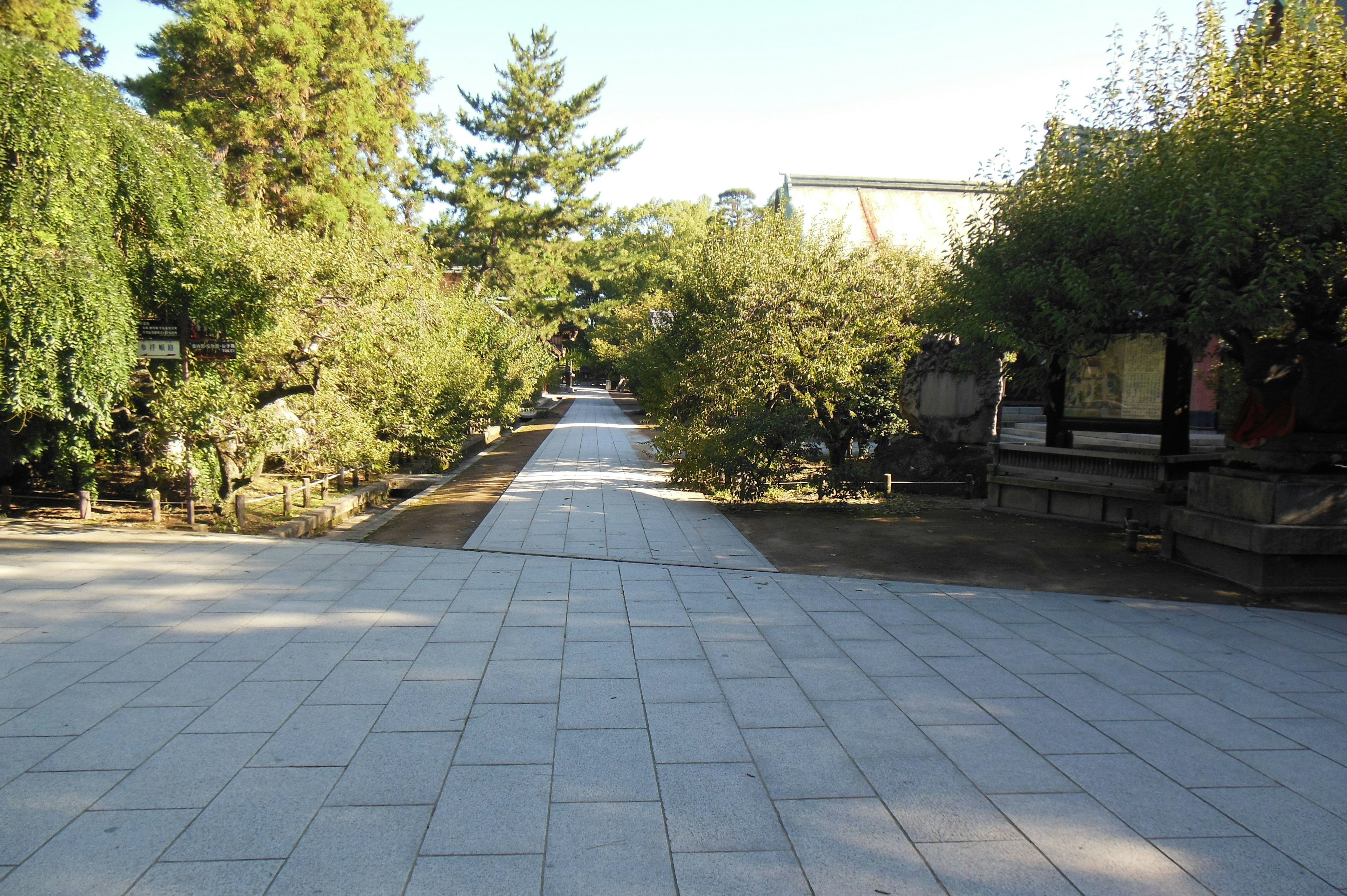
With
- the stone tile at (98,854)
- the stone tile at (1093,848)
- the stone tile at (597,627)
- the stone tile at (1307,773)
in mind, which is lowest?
the stone tile at (1093,848)

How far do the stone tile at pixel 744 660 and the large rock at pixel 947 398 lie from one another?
914 centimetres

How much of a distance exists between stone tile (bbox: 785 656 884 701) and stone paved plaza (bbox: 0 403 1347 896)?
0.03 meters

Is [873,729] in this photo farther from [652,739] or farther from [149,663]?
[149,663]

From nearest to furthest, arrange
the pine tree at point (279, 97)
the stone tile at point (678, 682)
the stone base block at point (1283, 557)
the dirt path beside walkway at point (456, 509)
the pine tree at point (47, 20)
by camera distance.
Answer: the stone tile at point (678, 682)
the stone base block at point (1283, 557)
the dirt path beside walkway at point (456, 509)
the pine tree at point (47, 20)
the pine tree at point (279, 97)

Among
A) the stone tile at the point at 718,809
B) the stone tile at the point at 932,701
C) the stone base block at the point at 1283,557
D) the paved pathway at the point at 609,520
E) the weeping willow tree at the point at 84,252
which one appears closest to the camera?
the stone tile at the point at 718,809

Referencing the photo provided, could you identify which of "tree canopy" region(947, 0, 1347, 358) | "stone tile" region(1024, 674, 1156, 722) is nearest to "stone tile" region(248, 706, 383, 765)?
"stone tile" region(1024, 674, 1156, 722)

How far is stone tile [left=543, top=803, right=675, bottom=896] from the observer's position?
2.80 m

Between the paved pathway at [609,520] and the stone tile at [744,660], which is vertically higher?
the paved pathway at [609,520]

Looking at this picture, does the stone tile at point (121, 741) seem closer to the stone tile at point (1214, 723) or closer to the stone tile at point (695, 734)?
the stone tile at point (695, 734)

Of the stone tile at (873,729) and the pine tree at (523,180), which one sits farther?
the pine tree at (523,180)

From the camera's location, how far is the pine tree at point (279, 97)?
16641mm

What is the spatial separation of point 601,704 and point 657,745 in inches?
23.1

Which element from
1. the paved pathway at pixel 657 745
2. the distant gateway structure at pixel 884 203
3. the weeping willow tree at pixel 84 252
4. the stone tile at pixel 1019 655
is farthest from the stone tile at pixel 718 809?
the distant gateway structure at pixel 884 203

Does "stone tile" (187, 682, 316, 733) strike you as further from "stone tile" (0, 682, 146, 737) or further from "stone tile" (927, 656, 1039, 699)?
"stone tile" (927, 656, 1039, 699)
